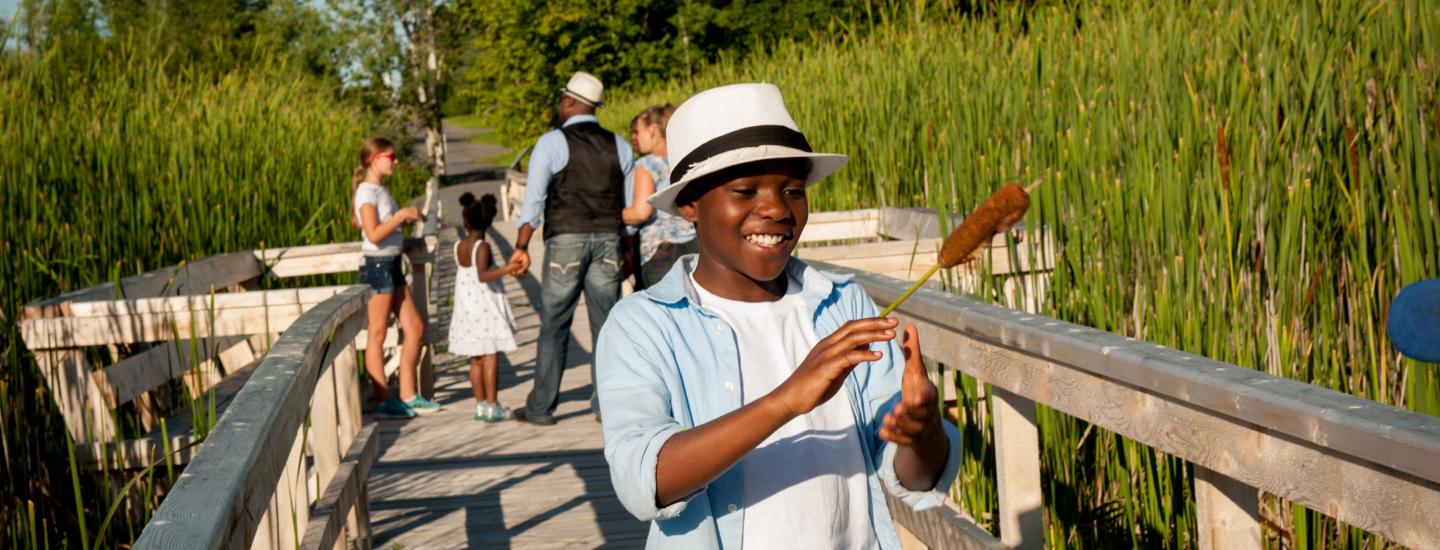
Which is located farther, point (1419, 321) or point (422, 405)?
point (422, 405)

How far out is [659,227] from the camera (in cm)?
730

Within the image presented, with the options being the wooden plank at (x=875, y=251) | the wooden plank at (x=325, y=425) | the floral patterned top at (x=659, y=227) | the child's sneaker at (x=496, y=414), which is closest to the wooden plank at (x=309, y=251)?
the child's sneaker at (x=496, y=414)

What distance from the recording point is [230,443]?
2266mm

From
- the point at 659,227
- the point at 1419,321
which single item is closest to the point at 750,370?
the point at 1419,321

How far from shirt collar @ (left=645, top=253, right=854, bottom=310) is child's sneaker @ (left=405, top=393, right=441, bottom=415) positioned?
19.4 feet

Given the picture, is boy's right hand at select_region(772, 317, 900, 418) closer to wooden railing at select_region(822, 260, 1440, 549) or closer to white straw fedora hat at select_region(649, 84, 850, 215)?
white straw fedora hat at select_region(649, 84, 850, 215)

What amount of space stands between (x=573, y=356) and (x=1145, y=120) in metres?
6.77

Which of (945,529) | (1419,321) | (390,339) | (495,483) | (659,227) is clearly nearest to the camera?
(1419,321)

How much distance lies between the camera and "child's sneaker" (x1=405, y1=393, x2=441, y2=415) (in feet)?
27.0

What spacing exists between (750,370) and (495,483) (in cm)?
440

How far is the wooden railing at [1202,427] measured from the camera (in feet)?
6.08

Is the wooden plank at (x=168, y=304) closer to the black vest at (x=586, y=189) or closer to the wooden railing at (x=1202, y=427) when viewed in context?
the black vest at (x=586, y=189)

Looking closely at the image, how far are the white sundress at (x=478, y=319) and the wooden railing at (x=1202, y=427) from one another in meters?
4.43

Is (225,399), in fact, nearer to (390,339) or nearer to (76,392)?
(76,392)
